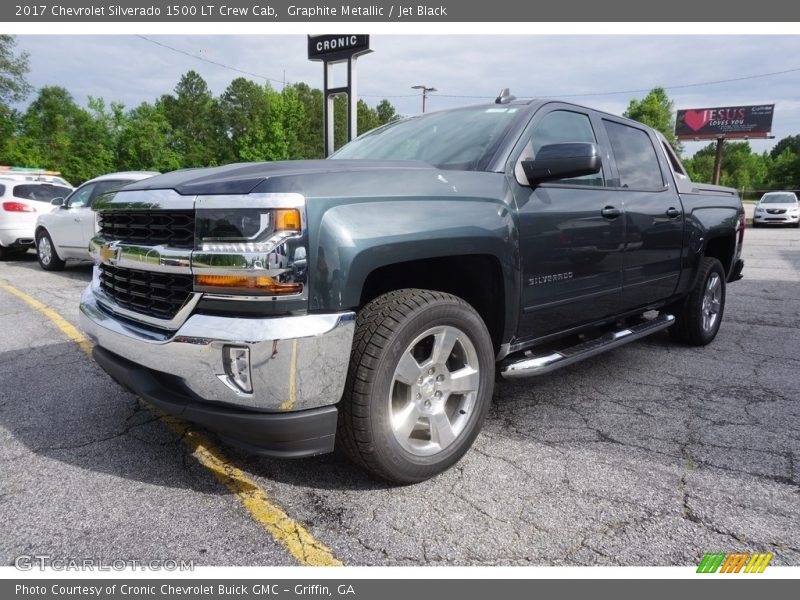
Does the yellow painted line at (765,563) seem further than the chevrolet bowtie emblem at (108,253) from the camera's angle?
Answer: No

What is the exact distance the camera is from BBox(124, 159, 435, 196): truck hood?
80.5 inches

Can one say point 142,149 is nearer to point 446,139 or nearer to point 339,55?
point 339,55

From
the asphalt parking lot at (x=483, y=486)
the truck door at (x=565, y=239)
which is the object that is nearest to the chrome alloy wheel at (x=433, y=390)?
the asphalt parking lot at (x=483, y=486)

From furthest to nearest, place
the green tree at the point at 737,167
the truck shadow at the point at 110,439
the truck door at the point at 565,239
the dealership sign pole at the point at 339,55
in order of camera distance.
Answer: the green tree at the point at 737,167 → the dealership sign pole at the point at 339,55 → the truck door at the point at 565,239 → the truck shadow at the point at 110,439

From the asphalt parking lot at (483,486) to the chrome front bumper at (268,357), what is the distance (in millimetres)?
517

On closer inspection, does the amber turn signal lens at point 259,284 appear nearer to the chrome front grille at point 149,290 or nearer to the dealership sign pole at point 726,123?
the chrome front grille at point 149,290

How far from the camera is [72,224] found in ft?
27.6

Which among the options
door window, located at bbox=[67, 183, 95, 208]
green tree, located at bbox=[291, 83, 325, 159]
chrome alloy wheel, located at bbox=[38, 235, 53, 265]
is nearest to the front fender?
door window, located at bbox=[67, 183, 95, 208]

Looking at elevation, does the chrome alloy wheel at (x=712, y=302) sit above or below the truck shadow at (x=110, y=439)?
above

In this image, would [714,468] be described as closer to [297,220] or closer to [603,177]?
[603,177]

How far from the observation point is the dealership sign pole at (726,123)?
50.4 meters

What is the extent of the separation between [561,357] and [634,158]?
5.69 ft

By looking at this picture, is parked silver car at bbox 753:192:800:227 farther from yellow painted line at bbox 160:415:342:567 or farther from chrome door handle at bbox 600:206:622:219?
yellow painted line at bbox 160:415:342:567

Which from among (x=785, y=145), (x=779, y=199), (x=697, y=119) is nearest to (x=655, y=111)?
(x=697, y=119)
